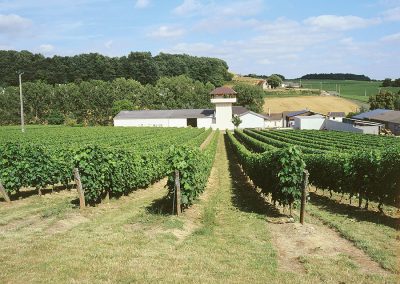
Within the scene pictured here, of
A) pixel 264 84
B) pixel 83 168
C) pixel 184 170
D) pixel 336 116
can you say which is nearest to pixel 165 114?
pixel 336 116

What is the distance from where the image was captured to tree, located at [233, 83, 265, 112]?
11494cm

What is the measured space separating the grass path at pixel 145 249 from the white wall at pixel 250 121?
81.0 metres

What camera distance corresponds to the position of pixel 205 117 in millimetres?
95625

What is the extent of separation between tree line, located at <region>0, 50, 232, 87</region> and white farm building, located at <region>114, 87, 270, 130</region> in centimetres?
4824

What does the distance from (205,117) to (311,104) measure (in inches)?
2032

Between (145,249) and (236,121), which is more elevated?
(236,121)

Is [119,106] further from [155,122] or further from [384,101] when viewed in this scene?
[384,101]

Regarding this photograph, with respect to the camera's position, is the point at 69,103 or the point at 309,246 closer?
the point at 309,246

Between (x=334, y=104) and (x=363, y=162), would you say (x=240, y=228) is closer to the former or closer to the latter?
(x=363, y=162)

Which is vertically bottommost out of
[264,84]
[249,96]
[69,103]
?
[69,103]

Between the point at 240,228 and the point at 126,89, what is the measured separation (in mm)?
104141

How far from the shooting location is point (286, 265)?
8602 mm

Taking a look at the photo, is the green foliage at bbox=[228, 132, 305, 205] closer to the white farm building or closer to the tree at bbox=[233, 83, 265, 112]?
the white farm building

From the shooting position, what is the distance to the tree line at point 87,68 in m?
138
